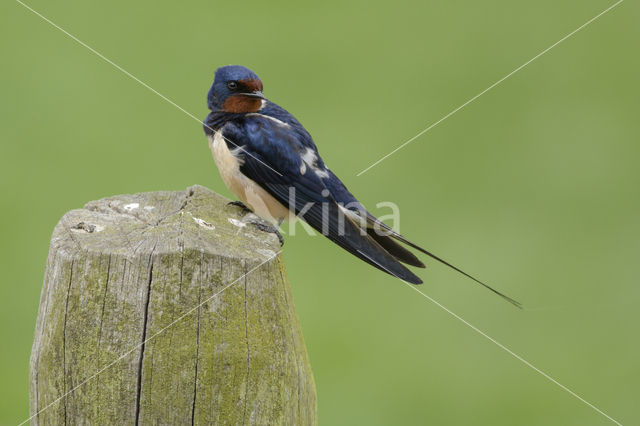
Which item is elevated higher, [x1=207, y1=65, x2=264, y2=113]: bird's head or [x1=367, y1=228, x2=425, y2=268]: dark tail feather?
[x1=207, y1=65, x2=264, y2=113]: bird's head

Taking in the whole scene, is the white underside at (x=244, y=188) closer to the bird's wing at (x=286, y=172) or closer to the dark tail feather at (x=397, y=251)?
the bird's wing at (x=286, y=172)

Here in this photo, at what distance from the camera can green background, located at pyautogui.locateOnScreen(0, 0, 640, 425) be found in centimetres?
632

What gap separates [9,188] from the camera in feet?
25.1

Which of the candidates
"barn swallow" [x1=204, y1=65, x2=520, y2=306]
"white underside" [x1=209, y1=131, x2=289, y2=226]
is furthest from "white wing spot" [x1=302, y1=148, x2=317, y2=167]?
"white underside" [x1=209, y1=131, x2=289, y2=226]

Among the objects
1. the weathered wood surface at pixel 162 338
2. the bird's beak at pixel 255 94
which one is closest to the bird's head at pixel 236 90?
the bird's beak at pixel 255 94

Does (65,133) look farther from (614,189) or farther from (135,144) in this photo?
(614,189)

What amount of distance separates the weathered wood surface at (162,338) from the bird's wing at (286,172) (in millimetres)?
1547

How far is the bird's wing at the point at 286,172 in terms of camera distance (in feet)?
13.3

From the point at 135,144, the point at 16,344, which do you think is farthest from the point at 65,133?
the point at 16,344
